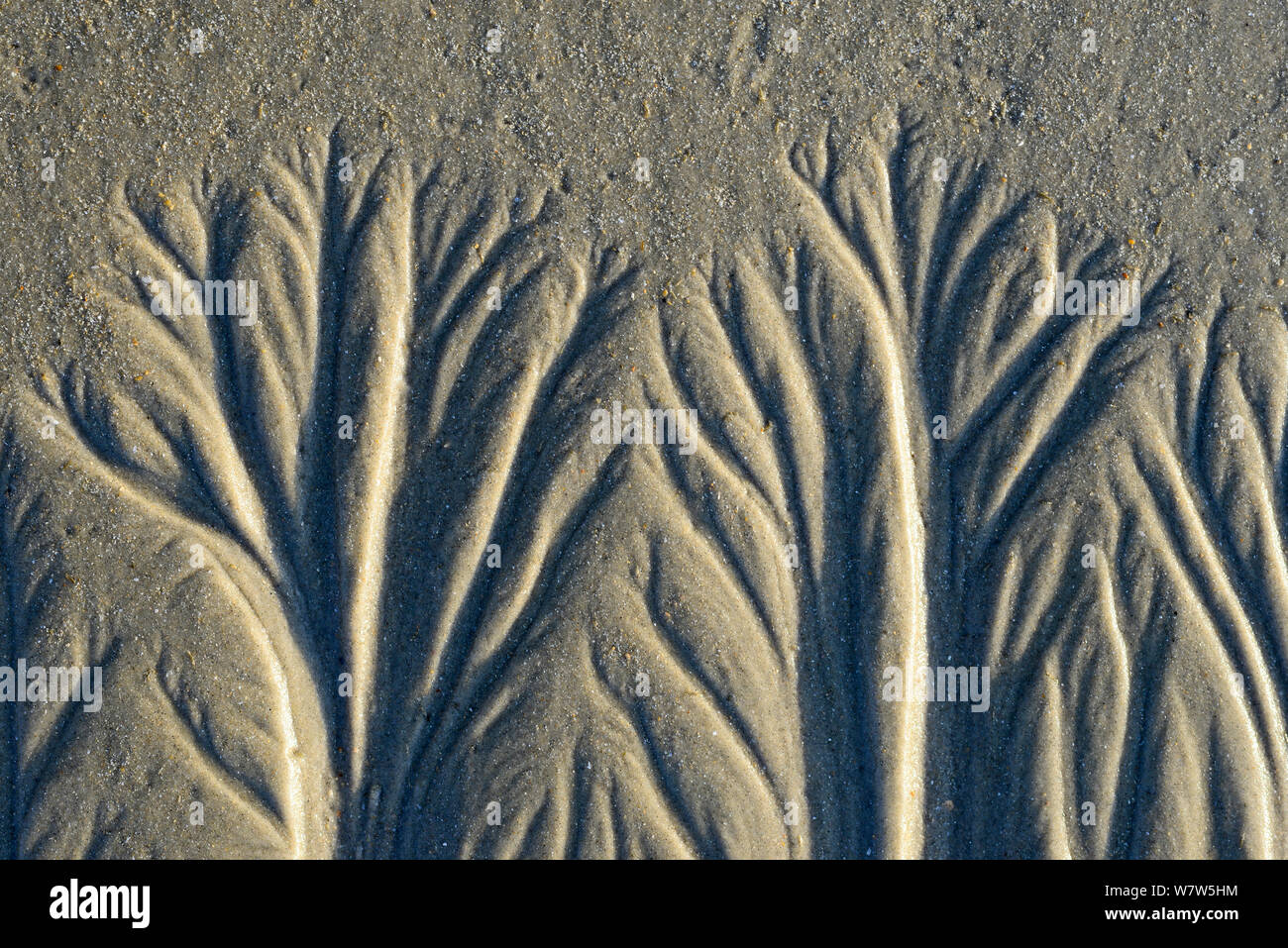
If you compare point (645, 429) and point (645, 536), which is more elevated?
point (645, 429)

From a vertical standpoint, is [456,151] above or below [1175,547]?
above
